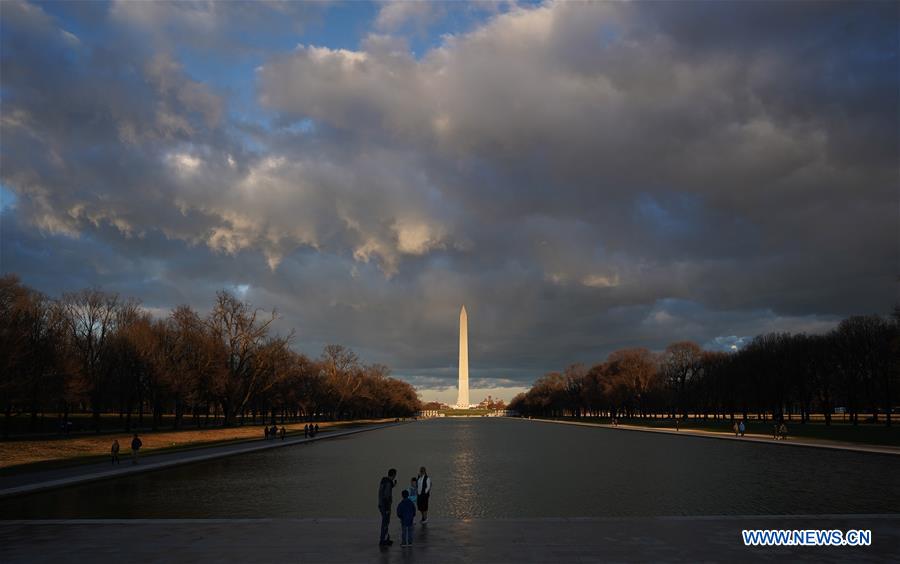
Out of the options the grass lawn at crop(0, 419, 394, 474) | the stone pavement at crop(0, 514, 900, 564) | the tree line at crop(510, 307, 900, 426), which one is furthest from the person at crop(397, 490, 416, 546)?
the tree line at crop(510, 307, 900, 426)

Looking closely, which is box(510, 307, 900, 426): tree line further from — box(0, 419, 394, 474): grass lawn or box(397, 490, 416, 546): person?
box(0, 419, 394, 474): grass lawn

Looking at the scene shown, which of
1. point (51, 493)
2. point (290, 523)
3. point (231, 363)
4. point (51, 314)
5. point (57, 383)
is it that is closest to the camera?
point (290, 523)

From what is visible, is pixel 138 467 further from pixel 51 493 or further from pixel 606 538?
pixel 606 538

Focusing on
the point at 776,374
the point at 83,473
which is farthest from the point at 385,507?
the point at 776,374

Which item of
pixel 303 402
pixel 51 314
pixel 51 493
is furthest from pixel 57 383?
pixel 303 402

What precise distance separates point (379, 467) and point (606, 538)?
890 inches

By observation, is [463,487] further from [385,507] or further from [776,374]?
[776,374]

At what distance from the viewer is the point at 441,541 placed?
1591 cm

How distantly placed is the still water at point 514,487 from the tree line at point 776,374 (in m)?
35.2

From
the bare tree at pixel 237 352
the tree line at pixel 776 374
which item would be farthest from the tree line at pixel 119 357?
the tree line at pixel 776 374

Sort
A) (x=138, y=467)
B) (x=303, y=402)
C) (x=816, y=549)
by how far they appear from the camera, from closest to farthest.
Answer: (x=816, y=549), (x=138, y=467), (x=303, y=402)

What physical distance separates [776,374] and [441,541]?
320 ft

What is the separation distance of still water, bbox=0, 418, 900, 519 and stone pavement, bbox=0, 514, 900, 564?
207 centimetres

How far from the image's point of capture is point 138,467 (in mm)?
34719
